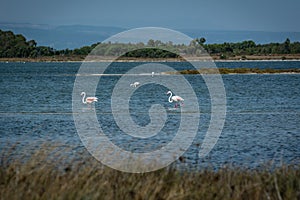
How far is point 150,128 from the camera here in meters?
24.4

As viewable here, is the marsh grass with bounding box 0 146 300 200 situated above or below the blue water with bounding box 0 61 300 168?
above

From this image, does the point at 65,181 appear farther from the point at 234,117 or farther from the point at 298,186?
the point at 234,117

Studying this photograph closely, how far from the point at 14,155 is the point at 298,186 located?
7.45 metres

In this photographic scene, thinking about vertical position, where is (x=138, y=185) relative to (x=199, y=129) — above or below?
above

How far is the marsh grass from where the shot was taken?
9.25m

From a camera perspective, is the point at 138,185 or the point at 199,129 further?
the point at 199,129

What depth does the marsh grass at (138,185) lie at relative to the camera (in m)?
9.25

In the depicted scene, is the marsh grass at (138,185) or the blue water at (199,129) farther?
the blue water at (199,129)

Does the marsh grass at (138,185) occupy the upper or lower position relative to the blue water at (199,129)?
upper

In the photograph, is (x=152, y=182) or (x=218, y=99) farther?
(x=218, y=99)

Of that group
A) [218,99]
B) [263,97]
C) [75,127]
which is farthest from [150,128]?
[263,97]

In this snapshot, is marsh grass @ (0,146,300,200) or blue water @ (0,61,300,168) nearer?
marsh grass @ (0,146,300,200)

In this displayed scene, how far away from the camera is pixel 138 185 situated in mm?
9852

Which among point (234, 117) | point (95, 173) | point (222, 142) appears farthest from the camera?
point (234, 117)
